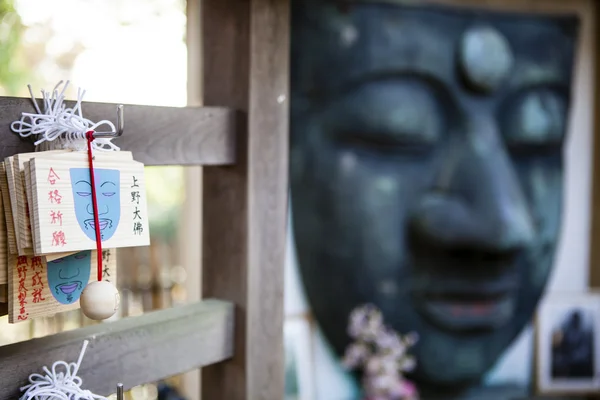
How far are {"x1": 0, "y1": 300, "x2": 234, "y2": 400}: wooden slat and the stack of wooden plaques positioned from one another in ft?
0.25

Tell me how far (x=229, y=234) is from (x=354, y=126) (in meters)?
0.79

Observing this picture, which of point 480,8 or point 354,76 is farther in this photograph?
point 480,8

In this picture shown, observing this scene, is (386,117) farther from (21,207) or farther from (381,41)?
(21,207)

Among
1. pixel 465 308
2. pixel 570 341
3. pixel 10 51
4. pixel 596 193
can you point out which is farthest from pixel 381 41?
pixel 10 51

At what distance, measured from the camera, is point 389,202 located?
1750 mm

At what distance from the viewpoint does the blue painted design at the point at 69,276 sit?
692 mm

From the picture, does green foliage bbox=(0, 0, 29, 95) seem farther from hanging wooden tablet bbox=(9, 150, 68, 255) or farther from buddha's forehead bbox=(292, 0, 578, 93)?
hanging wooden tablet bbox=(9, 150, 68, 255)

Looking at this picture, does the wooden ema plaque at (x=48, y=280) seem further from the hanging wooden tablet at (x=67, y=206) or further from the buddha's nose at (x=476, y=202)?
the buddha's nose at (x=476, y=202)

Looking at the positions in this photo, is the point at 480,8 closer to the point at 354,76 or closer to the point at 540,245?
the point at 354,76

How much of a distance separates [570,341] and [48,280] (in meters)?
1.92

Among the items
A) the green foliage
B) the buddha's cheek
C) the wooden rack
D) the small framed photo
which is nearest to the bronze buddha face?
the buddha's cheek

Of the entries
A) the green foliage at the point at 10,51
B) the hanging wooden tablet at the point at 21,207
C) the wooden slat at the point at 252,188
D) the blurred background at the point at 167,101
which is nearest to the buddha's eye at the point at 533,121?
the blurred background at the point at 167,101

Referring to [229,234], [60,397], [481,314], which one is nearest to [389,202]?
[481,314]

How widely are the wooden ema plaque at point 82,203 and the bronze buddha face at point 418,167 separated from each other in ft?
3.40
